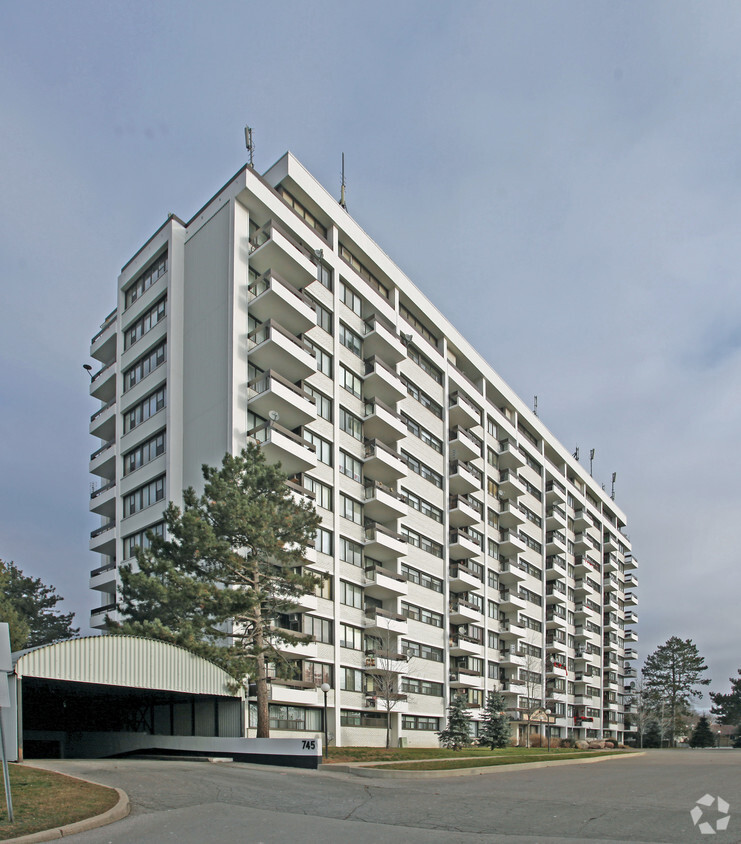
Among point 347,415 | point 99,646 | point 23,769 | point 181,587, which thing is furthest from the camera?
point 347,415

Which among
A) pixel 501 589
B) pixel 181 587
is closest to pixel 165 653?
pixel 181 587

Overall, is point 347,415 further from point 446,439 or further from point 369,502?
point 446,439

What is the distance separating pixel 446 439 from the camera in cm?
6431

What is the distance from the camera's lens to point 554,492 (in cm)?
8719

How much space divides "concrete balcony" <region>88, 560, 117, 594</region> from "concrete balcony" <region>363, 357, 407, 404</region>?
63.6 ft

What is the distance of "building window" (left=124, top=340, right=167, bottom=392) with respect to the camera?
4812 cm

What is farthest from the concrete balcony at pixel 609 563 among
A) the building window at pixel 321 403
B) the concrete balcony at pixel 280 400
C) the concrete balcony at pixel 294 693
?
the concrete balcony at pixel 280 400

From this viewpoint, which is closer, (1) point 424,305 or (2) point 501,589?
(1) point 424,305

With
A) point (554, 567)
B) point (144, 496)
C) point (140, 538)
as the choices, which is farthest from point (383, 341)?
point (554, 567)

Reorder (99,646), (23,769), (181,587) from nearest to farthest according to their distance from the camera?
(23,769) → (99,646) → (181,587)

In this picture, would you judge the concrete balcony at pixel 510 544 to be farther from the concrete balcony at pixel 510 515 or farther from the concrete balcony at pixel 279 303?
the concrete balcony at pixel 279 303

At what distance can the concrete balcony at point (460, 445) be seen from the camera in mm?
65669

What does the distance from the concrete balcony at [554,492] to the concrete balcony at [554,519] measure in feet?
2.35

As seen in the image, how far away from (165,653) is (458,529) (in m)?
36.6
